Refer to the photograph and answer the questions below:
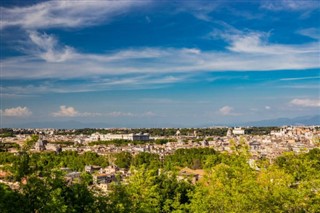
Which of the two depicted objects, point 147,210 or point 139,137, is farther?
point 139,137

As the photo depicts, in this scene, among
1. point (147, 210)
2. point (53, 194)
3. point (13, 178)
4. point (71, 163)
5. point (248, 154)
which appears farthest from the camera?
point (71, 163)

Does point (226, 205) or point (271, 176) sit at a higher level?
point (271, 176)

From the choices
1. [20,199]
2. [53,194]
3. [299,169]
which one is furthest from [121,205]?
[299,169]

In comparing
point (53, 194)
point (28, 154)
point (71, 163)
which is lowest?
point (71, 163)

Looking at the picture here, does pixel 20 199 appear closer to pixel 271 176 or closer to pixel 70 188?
pixel 70 188

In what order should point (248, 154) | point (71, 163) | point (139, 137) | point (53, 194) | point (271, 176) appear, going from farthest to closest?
point (139, 137) < point (71, 163) < point (248, 154) < point (271, 176) < point (53, 194)

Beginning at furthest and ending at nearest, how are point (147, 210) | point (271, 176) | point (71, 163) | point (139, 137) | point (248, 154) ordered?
point (139, 137)
point (71, 163)
point (248, 154)
point (271, 176)
point (147, 210)

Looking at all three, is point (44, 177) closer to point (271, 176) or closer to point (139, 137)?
point (271, 176)

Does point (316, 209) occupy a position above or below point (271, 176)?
below

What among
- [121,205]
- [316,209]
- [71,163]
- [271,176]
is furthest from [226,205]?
[71,163]
